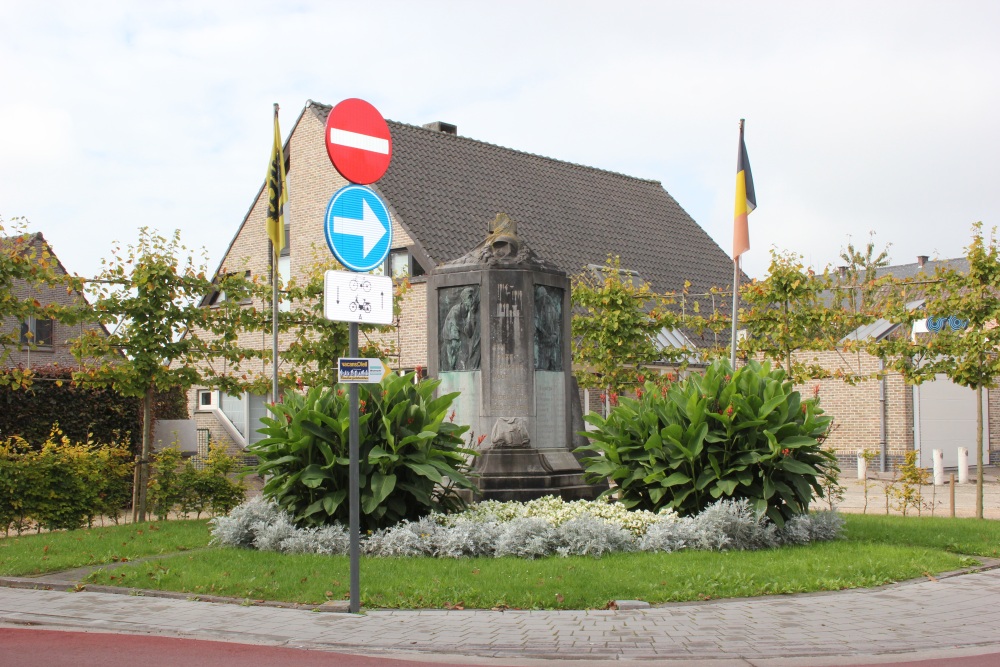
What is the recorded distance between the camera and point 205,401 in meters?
30.5

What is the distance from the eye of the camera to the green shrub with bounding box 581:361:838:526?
10797mm

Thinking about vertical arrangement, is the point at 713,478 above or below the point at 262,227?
below

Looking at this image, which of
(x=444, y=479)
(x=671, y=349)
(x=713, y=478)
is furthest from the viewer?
(x=671, y=349)

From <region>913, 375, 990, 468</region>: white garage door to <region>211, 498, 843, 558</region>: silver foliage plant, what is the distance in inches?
709

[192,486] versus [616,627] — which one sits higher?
[192,486]

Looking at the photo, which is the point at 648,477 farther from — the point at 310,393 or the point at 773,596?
the point at 310,393

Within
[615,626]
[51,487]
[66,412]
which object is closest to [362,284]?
[615,626]

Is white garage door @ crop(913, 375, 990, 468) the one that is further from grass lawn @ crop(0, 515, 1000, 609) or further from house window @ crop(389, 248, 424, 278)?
grass lawn @ crop(0, 515, 1000, 609)

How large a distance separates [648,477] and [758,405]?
4.64ft

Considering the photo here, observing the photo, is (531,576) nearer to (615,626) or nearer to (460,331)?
(615,626)

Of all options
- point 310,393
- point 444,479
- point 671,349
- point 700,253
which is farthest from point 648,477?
point 700,253

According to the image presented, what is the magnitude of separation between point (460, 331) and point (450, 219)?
48.9 ft

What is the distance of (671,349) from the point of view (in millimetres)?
19500

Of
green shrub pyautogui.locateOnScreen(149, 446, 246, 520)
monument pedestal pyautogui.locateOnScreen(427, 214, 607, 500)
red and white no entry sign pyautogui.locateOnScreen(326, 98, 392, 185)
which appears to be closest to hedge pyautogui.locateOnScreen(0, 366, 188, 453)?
green shrub pyautogui.locateOnScreen(149, 446, 246, 520)
